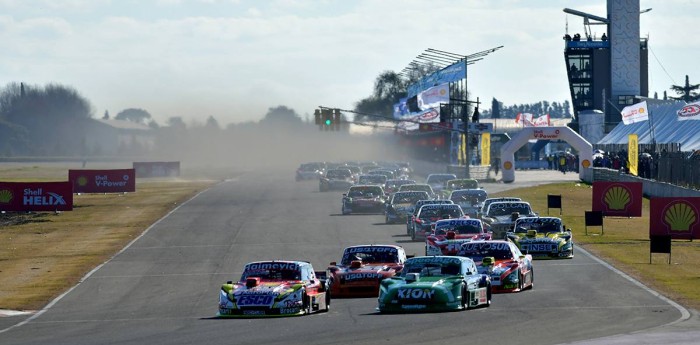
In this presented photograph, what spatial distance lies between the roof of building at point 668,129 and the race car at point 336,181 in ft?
71.4

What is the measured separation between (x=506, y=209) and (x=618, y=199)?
39.8 ft

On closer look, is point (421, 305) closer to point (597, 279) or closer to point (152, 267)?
point (597, 279)

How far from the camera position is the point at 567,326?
23.1 metres

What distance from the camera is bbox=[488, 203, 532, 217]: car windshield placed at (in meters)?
46.8

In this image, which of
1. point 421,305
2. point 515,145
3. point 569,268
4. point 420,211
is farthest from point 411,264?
point 515,145

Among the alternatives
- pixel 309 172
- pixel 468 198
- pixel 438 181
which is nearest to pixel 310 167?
pixel 309 172

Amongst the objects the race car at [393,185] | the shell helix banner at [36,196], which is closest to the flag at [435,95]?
the race car at [393,185]

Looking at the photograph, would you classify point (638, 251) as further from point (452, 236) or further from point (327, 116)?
point (327, 116)

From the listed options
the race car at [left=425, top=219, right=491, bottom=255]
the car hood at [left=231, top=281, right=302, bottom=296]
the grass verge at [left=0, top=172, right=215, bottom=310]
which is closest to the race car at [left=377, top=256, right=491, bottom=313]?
the car hood at [left=231, top=281, right=302, bottom=296]

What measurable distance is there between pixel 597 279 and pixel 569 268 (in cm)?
313

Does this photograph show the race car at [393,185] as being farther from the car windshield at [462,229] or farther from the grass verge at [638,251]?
the car windshield at [462,229]

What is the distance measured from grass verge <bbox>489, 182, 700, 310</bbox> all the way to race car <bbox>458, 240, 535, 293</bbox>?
11.1ft

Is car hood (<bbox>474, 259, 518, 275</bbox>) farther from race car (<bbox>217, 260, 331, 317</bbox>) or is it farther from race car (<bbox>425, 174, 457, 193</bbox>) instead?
race car (<bbox>425, 174, 457, 193</bbox>)

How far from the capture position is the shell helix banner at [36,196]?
72.3m
